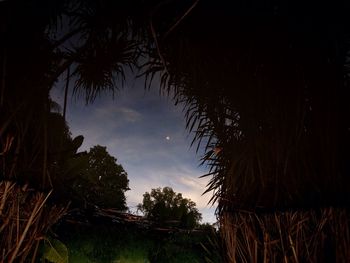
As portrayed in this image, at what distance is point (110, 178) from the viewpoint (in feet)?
43.2

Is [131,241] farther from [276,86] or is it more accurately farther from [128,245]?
[276,86]

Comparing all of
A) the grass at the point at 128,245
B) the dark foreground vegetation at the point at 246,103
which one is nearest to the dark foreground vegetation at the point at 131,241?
the grass at the point at 128,245

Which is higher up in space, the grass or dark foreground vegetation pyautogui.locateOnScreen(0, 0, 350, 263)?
dark foreground vegetation pyautogui.locateOnScreen(0, 0, 350, 263)

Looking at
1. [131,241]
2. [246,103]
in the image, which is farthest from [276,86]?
[131,241]

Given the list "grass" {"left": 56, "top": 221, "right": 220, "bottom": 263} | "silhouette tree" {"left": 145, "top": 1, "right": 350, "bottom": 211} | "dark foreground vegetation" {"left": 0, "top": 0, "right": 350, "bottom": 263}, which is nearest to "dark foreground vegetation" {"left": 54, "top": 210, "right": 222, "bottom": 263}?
"grass" {"left": 56, "top": 221, "right": 220, "bottom": 263}

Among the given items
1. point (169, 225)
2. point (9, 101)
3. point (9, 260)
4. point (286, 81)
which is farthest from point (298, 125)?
point (169, 225)

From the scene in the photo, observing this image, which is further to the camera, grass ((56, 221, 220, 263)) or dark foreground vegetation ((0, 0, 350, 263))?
grass ((56, 221, 220, 263))

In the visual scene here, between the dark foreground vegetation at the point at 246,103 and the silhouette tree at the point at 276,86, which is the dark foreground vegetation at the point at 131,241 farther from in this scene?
the silhouette tree at the point at 276,86

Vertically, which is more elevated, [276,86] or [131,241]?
[276,86]

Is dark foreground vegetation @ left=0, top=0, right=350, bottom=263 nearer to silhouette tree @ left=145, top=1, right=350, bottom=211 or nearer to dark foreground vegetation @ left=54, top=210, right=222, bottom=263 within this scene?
silhouette tree @ left=145, top=1, right=350, bottom=211

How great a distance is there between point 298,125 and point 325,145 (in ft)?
0.65

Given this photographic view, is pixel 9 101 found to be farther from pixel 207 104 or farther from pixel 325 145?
pixel 325 145

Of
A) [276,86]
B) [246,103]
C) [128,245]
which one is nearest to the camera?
[276,86]

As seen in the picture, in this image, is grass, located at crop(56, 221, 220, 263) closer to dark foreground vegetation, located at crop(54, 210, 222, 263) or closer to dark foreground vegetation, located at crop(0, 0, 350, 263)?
dark foreground vegetation, located at crop(54, 210, 222, 263)
